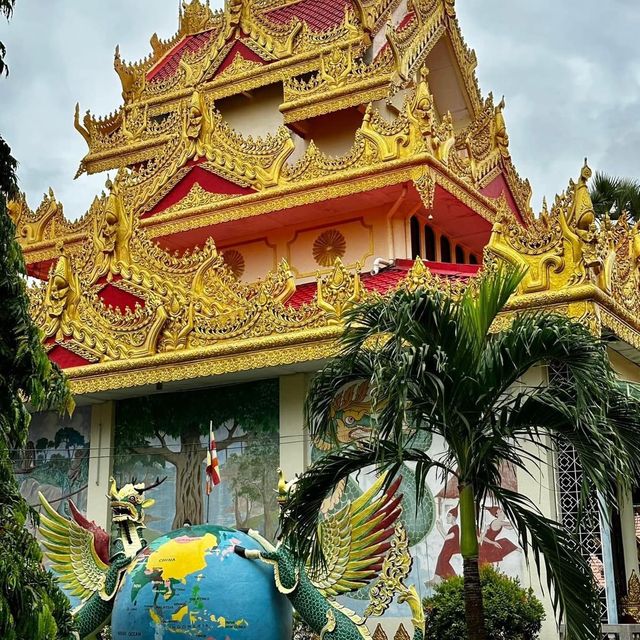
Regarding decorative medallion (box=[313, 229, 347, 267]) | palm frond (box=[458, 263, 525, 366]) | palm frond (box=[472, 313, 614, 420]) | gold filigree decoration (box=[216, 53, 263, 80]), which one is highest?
gold filigree decoration (box=[216, 53, 263, 80])

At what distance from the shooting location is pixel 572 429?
7.86m

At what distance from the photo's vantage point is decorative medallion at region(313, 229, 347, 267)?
16078 mm

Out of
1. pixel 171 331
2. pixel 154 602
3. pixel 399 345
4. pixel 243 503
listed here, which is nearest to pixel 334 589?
pixel 154 602

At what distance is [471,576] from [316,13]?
522 inches

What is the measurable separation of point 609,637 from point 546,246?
14.0 feet

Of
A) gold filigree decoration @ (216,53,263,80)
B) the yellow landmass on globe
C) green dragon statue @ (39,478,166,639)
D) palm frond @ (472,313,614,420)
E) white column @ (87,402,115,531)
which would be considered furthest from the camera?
gold filigree decoration @ (216,53,263,80)

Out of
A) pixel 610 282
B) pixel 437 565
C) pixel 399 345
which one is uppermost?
pixel 610 282

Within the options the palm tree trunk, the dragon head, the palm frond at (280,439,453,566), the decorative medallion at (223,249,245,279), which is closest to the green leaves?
the palm frond at (280,439,453,566)

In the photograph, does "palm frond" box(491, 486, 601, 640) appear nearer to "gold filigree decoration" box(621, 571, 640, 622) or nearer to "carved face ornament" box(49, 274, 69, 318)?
"gold filigree decoration" box(621, 571, 640, 622)

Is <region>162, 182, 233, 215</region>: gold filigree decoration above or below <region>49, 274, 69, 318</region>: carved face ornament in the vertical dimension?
above

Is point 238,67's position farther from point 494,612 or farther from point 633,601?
point 494,612

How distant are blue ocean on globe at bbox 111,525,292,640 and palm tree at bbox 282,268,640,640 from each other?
1307 millimetres

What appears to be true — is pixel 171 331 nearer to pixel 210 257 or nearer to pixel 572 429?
pixel 210 257

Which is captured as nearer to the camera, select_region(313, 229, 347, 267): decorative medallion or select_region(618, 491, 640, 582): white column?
select_region(618, 491, 640, 582): white column
